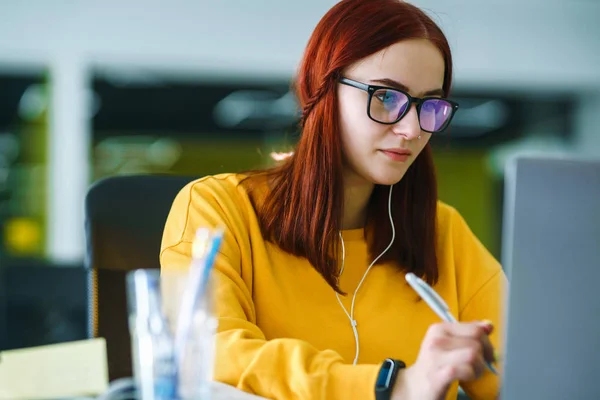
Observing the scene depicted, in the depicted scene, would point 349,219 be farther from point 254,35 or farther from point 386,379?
point 254,35

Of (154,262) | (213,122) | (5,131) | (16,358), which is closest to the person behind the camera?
(16,358)

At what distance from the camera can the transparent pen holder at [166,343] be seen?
663mm

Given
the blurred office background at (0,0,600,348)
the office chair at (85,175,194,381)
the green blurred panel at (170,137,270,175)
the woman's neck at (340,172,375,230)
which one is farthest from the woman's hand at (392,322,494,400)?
the green blurred panel at (170,137,270,175)

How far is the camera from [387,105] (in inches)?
51.2

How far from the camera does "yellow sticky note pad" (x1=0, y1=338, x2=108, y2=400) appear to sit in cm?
97

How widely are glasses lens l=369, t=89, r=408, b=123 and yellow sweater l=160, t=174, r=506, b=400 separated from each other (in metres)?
0.27

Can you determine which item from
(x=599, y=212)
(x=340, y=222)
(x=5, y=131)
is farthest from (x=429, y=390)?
(x=5, y=131)

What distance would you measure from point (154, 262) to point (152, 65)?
3.79 m

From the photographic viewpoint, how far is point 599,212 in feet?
2.39

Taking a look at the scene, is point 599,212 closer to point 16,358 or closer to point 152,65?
point 16,358

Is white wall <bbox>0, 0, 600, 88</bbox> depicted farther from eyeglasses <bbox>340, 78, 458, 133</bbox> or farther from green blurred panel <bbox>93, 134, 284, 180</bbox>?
eyeglasses <bbox>340, 78, 458, 133</bbox>

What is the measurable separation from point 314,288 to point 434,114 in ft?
1.26

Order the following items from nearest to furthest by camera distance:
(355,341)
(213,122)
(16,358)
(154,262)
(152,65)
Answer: (16,358) → (355,341) → (154,262) → (152,65) → (213,122)

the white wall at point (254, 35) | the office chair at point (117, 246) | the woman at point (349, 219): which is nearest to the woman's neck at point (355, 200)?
the woman at point (349, 219)
